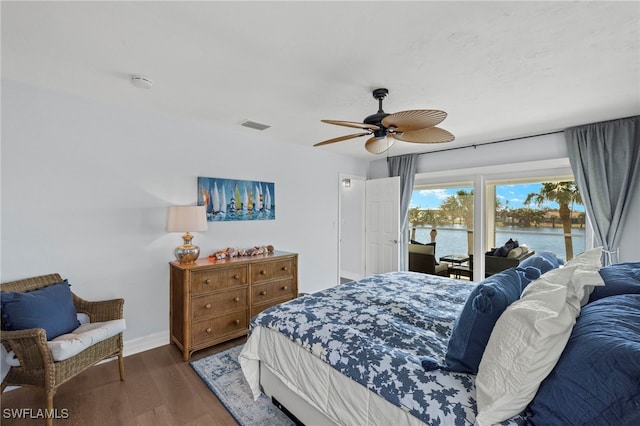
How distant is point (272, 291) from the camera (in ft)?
11.6

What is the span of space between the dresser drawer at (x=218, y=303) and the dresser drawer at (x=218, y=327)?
0.22ft

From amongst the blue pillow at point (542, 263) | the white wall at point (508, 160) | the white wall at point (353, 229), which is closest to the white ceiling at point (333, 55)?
the white wall at point (508, 160)

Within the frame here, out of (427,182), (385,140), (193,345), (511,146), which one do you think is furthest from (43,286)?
(511,146)

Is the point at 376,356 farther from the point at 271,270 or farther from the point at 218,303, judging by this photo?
the point at 271,270

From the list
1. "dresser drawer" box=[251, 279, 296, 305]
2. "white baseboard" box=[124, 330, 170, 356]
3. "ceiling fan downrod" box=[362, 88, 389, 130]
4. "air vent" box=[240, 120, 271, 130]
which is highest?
"air vent" box=[240, 120, 271, 130]

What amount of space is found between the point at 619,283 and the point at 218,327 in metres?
3.17

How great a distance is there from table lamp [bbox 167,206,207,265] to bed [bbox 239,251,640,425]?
49.9 inches

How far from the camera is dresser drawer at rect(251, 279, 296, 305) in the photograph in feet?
11.0

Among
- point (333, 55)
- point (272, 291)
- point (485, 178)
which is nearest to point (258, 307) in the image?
point (272, 291)

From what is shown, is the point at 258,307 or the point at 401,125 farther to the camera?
the point at 258,307

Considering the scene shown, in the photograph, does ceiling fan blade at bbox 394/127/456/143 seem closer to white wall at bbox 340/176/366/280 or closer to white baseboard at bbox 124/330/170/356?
white wall at bbox 340/176/366/280

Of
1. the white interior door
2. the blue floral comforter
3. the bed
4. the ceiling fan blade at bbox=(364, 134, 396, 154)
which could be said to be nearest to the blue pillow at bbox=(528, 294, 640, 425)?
the bed

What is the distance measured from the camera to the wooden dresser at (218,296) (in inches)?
113

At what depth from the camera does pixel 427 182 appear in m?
5.10
